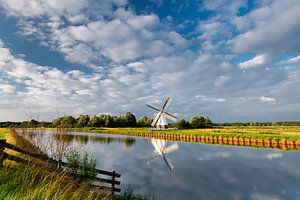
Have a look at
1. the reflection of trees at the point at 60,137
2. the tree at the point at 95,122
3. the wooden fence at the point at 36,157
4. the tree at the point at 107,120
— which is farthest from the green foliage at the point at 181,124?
the wooden fence at the point at 36,157

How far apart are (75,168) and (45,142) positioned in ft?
13.8

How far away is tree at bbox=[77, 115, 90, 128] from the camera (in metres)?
132

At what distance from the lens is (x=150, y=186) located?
1822cm

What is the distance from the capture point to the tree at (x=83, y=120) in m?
132

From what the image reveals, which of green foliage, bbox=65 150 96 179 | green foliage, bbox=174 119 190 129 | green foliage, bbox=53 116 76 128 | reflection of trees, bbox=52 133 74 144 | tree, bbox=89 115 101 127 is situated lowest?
green foliage, bbox=65 150 96 179

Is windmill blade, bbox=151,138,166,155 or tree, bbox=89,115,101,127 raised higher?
tree, bbox=89,115,101,127

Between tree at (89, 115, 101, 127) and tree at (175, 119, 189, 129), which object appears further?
tree at (89, 115, 101, 127)

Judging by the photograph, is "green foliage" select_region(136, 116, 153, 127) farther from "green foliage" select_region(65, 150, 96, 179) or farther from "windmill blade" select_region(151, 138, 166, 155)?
"green foliage" select_region(65, 150, 96, 179)

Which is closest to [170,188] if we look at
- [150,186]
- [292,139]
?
[150,186]

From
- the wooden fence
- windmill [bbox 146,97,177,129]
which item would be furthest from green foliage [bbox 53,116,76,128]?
windmill [bbox 146,97,177,129]

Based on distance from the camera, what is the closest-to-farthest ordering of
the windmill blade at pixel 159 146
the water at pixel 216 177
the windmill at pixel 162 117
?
the water at pixel 216 177 → the windmill blade at pixel 159 146 → the windmill at pixel 162 117

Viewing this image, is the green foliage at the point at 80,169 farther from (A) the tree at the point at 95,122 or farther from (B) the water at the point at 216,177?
(A) the tree at the point at 95,122

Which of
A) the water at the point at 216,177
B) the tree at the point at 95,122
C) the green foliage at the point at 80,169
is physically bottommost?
the water at the point at 216,177

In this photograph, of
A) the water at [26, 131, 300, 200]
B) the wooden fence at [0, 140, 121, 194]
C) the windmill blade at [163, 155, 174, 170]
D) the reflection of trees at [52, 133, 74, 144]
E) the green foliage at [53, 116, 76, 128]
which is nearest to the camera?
the wooden fence at [0, 140, 121, 194]
